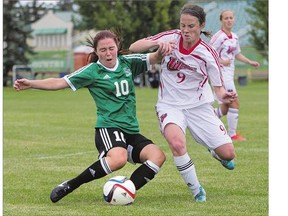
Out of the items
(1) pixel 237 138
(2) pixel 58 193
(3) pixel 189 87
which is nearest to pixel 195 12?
(3) pixel 189 87

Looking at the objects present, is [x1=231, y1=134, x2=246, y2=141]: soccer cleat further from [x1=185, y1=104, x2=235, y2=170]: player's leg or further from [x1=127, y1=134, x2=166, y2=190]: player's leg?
[x1=127, y1=134, x2=166, y2=190]: player's leg

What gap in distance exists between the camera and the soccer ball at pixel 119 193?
7938 mm

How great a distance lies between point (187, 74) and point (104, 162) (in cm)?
131

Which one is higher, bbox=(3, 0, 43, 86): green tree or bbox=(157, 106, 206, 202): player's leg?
bbox=(157, 106, 206, 202): player's leg

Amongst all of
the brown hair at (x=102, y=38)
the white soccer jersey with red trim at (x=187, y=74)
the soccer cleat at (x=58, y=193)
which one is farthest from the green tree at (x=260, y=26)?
the soccer cleat at (x=58, y=193)

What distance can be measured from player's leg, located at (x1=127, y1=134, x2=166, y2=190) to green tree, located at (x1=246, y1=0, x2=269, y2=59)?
51522mm

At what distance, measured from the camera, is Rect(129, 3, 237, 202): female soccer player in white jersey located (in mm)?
8391

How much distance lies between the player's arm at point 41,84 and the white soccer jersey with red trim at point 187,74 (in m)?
1.05

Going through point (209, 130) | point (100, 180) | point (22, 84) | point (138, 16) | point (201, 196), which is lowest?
point (138, 16)

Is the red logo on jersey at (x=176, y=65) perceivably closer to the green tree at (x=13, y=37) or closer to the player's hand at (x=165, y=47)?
the player's hand at (x=165, y=47)

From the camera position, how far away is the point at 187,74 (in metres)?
8.70

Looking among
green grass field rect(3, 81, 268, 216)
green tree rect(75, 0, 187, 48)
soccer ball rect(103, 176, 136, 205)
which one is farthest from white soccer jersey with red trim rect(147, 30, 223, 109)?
green tree rect(75, 0, 187, 48)

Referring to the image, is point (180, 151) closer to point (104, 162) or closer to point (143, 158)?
point (143, 158)
